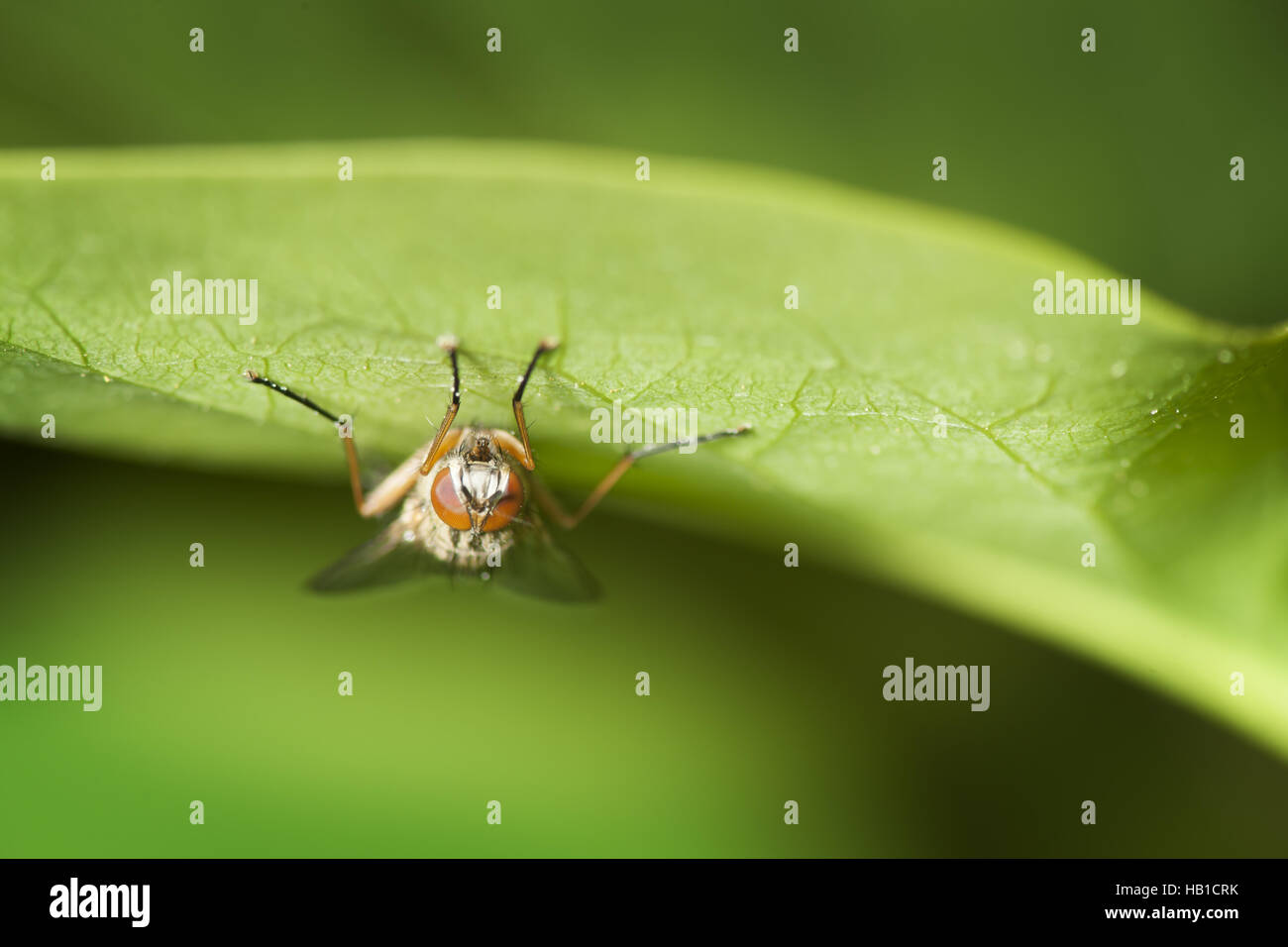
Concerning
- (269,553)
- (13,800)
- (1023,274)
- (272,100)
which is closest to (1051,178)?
(1023,274)

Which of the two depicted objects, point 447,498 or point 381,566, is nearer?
point 447,498
